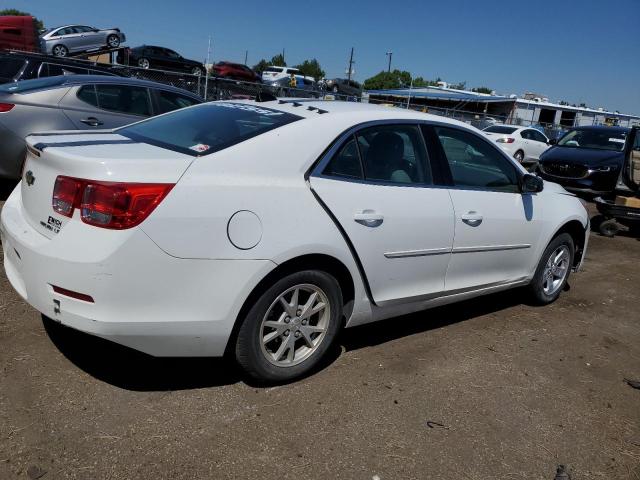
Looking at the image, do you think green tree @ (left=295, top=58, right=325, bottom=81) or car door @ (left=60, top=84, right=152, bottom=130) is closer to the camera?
car door @ (left=60, top=84, right=152, bottom=130)

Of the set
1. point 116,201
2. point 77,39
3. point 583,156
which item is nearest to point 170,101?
point 116,201

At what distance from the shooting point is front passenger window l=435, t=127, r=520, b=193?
4.06 m

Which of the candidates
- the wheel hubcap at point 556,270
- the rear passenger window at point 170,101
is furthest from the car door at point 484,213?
the rear passenger window at point 170,101

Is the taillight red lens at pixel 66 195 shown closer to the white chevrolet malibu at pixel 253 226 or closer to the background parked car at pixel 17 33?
the white chevrolet malibu at pixel 253 226

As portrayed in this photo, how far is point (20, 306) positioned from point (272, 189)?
217cm

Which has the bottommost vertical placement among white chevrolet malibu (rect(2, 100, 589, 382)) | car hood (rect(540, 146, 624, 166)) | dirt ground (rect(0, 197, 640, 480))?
dirt ground (rect(0, 197, 640, 480))

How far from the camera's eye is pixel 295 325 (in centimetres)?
322

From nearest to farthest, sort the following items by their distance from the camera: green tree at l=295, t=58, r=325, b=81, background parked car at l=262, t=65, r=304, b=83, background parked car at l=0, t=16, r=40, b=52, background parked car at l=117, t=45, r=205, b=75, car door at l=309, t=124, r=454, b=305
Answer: car door at l=309, t=124, r=454, b=305 → background parked car at l=0, t=16, r=40, b=52 → background parked car at l=117, t=45, r=205, b=75 → background parked car at l=262, t=65, r=304, b=83 → green tree at l=295, t=58, r=325, b=81

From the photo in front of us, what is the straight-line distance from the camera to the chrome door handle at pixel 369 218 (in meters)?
3.31

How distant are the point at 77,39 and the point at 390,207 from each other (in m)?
25.5

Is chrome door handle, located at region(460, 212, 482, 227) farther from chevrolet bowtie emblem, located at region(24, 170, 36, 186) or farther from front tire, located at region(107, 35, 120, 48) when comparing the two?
front tire, located at region(107, 35, 120, 48)

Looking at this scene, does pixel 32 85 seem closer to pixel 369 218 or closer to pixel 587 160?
pixel 369 218

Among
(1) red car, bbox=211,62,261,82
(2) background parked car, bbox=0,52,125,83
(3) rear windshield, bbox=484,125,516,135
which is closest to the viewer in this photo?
Result: (2) background parked car, bbox=0,52,125,83

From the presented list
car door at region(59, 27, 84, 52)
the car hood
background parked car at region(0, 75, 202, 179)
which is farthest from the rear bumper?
car door at region(59, 27, 84, 52)
